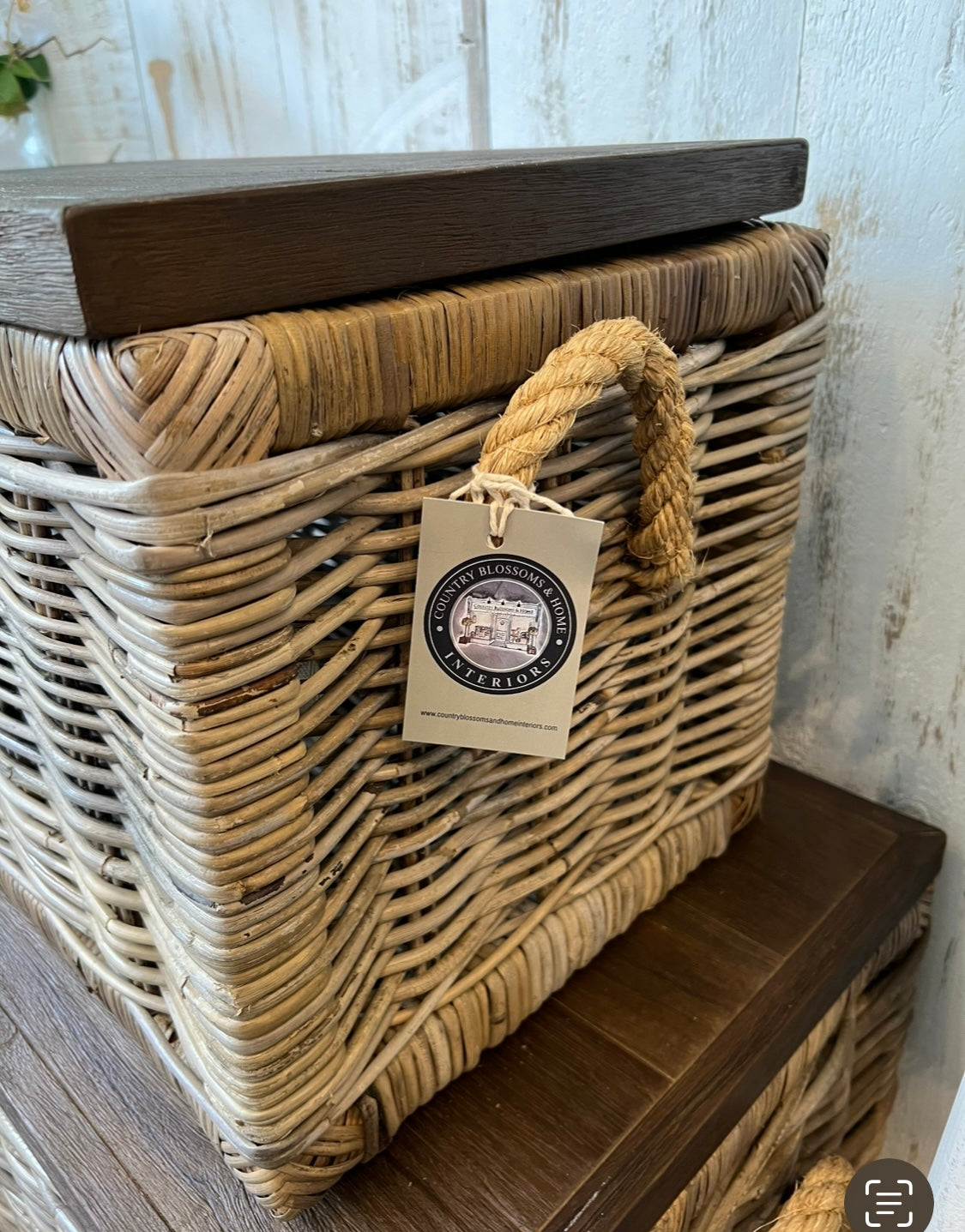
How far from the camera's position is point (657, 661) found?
58cm

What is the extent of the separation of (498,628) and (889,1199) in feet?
1.36

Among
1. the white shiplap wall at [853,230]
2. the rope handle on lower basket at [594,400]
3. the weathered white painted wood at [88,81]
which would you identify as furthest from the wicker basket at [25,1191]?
the weathered white painted wood at [88,81]

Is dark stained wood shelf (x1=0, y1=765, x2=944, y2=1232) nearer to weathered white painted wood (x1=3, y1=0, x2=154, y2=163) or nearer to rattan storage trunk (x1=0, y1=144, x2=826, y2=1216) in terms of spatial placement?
rattan storage trunk (x1=0, y1=144, x2=826, y2=1216)

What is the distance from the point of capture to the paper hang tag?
1.40 ft

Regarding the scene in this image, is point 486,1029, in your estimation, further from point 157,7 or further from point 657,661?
point 157,7

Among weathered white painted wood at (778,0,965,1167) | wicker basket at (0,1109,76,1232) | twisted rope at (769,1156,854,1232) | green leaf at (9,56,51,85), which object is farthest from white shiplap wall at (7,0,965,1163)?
wicker basket at (0,1109,76,1232)

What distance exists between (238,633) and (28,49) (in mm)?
1326

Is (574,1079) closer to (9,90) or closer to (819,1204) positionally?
(819,1204)

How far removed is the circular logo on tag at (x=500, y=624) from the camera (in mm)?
437

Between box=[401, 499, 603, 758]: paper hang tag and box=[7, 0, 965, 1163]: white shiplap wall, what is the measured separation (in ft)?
1.27

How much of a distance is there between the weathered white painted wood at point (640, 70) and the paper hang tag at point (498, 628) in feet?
1.56

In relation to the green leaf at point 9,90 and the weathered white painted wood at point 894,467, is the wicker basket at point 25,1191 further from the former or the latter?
the green leaf at point 9,90

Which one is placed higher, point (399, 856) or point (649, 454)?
point (649, 454)

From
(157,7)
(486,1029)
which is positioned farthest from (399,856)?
(157,7)
